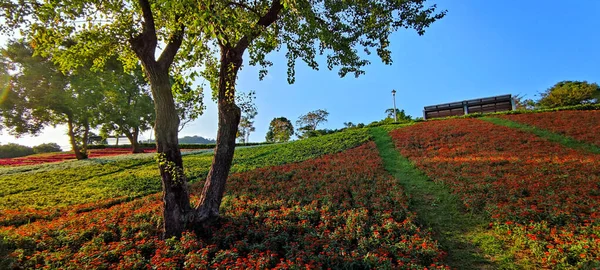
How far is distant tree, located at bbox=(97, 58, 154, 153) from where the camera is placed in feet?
73.5

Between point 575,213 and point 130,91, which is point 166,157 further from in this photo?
point 130,91

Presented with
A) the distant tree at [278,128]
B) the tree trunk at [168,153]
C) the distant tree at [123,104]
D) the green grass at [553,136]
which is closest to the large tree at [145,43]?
the tree trunk at [168,153]

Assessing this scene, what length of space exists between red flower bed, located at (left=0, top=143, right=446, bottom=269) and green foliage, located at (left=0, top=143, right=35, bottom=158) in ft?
143

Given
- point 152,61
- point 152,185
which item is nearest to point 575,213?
point 152,61

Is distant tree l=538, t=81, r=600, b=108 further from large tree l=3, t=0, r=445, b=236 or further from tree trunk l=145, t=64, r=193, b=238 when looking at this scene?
tree trunk l=145, t=64, r=193, b=238

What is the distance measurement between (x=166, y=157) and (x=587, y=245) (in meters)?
8.40

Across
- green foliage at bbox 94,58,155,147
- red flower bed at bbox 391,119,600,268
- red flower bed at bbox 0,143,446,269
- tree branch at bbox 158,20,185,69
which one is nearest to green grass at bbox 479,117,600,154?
red flower bed at bbox 391,119,600,268

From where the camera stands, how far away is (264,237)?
5723 mm

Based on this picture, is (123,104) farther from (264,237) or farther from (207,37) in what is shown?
(264,237)

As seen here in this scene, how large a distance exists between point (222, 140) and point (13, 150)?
164 ft

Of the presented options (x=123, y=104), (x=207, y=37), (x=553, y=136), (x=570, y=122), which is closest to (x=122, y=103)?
(x=123, y=104)

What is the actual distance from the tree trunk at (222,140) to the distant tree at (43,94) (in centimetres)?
2066

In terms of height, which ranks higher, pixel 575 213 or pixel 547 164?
pixel 547 164

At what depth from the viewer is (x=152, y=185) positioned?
40.6 ft
